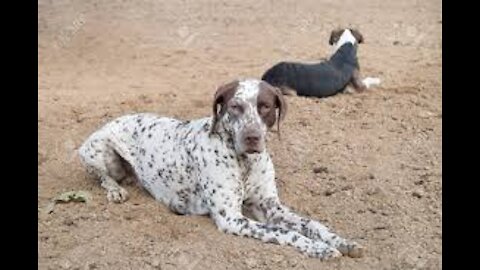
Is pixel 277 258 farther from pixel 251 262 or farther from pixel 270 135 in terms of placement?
pixel 270 135

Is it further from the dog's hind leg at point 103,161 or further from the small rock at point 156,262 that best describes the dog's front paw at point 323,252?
the dog's hind leg at point 103,161

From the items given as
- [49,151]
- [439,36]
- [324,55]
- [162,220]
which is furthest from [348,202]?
[439,36]

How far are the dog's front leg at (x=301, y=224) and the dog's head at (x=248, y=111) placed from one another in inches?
21.4

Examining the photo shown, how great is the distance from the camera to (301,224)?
5570 mm

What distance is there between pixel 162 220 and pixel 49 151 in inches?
83.7

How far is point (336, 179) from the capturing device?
255 inches

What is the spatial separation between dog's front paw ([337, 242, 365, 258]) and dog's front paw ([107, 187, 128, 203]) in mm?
1912

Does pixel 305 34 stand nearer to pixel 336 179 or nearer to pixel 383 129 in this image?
pixel 383 129

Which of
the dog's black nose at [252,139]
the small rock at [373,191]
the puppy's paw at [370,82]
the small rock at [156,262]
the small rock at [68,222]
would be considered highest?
the dog's black nose at [252,139]

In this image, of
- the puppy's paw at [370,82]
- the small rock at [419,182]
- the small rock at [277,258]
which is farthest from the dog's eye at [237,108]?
the puppy's paw at [370,82]

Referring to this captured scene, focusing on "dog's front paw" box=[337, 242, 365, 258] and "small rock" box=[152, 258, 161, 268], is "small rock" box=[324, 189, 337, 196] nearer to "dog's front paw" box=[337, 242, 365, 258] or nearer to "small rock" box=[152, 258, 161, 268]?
"dog's front paw" box=[337, 242, 365, 258]

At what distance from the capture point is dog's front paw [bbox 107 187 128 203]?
20.6 feet

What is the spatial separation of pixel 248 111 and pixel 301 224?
33.6 inches

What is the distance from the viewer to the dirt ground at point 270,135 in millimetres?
5258
